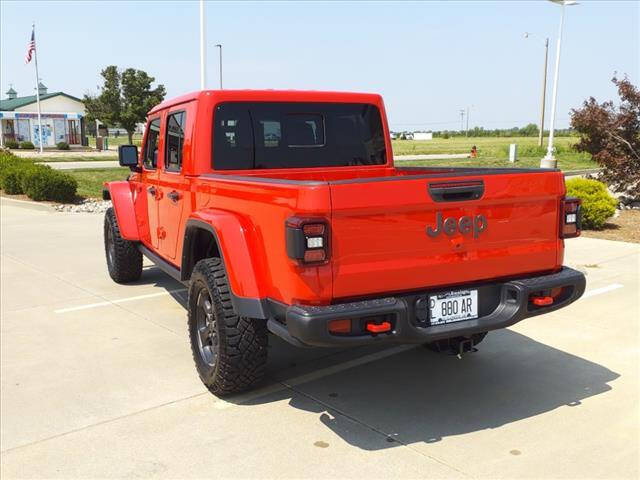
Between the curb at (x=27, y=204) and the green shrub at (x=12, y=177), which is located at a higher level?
the green shrub at (x=12, y=177)

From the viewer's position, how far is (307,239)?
2967mm

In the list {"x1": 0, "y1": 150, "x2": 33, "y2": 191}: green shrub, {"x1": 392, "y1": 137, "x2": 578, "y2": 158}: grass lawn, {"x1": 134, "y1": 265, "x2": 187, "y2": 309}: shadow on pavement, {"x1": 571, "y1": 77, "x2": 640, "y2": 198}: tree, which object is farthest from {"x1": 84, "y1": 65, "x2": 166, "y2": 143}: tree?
{"x1": 134, "y1": 265, "x2": 187, "y2": 309}: shadow on pavement

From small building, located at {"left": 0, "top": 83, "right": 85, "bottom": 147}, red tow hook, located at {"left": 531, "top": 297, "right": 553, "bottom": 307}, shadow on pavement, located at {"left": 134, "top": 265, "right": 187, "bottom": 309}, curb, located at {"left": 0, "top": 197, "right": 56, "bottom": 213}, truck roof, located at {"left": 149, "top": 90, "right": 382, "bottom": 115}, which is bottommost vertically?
shadow on pavement, located at {"left": 134, "top": 265, "right": 187, "bottom": 309}

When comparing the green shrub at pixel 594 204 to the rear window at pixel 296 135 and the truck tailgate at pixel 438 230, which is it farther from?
the truck tailgate at pixel 438 230

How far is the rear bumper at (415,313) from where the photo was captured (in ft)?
9.84

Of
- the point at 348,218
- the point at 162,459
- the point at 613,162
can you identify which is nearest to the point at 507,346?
the point at 348,218

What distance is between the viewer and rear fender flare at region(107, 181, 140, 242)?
6.09 meters

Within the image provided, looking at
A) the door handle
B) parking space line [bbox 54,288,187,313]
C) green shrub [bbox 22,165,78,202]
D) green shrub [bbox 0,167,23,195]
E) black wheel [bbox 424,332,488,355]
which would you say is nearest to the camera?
black wheel [bbox 424,332,488,355]

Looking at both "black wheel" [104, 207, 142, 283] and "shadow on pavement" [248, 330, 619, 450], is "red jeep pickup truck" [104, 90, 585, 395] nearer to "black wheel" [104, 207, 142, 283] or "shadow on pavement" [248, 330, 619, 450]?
"shadow on pavement" [248, 330, 619, 450]

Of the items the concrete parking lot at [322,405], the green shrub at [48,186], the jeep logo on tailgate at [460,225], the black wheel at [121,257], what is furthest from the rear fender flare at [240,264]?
the green shrub at [48,186]

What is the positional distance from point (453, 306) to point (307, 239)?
0.94 meters

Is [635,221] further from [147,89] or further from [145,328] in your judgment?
[147,89]

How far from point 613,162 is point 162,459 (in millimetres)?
13271

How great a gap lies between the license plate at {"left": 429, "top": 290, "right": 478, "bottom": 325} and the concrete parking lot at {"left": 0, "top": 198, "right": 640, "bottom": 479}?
0.63 m
